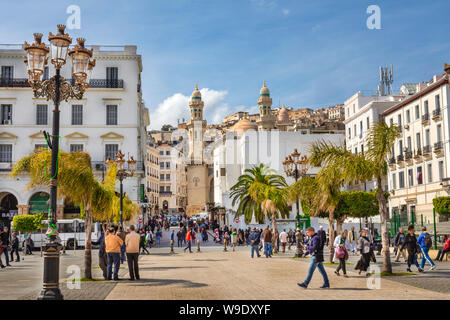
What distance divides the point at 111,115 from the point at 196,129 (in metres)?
69.5

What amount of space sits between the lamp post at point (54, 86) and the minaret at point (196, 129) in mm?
102140

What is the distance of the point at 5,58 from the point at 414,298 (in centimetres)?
4462

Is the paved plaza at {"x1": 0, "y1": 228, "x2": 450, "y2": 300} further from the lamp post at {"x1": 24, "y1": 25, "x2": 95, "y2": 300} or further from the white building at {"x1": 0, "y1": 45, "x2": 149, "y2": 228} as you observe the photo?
the white building at {"x1": 0, "y1": 45, "x2": 149, "y2": 228}

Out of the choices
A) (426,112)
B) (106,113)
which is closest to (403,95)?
(426,112)

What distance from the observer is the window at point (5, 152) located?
4669 cm

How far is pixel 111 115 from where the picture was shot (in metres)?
48.5

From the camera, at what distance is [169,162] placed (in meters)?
125

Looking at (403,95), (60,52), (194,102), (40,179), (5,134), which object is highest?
(194,102)

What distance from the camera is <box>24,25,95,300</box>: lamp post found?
36.0 feet

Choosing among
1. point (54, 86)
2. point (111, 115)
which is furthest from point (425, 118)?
point (54, 86)

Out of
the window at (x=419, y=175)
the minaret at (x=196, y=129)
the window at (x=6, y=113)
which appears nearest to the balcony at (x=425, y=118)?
the window at (x=419, y=175)

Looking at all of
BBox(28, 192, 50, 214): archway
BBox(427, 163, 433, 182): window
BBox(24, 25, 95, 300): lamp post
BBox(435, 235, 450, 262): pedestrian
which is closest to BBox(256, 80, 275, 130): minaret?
BBox(427, 163, 433, 182): window

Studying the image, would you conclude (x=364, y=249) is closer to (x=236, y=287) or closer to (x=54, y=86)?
(x=236, y=287)

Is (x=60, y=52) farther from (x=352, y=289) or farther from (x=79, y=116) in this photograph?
(x=79, y=116)
